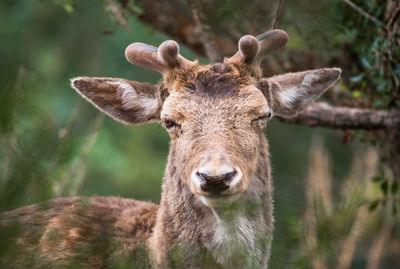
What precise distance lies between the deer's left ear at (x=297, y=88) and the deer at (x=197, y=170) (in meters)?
Answer: 0.02

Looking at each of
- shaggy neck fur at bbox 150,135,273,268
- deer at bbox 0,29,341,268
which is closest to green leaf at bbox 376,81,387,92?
deer at bbox 0,29,341,268

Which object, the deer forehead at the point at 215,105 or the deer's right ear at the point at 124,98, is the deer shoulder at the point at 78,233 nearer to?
the deer's right ear at the point at 124,98

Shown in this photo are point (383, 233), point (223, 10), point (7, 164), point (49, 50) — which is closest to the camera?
point (7, 164)

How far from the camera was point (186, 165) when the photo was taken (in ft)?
14.0

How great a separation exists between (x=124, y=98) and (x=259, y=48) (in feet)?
3.76

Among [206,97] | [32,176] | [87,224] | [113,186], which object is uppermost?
[206,97]

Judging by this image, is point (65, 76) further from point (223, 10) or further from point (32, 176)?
point (32, 176)

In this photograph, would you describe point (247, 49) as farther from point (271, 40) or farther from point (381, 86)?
point (381, 86)

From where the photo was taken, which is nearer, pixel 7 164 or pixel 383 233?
pixel 7 164

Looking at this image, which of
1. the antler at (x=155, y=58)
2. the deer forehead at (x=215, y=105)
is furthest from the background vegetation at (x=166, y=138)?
the deer forehead at (x=215, y=105)

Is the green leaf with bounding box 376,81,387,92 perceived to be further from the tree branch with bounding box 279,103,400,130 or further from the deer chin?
the deer chin

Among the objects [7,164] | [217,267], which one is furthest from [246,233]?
[7,164]

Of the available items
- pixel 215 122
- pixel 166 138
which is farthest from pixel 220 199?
pixel 166 138

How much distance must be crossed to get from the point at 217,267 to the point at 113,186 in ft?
29.6
